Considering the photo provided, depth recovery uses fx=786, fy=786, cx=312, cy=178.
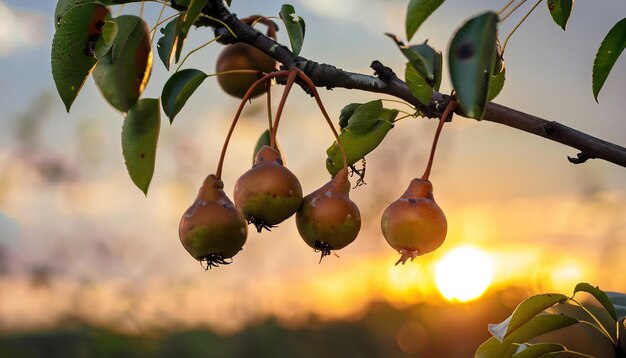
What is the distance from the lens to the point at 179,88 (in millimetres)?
958

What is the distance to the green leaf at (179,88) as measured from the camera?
0.94 meters

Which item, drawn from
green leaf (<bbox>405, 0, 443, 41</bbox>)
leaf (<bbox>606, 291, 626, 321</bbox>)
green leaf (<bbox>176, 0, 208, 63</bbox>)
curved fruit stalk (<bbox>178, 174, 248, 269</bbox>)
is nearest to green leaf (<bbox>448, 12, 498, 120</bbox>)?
green leaf (<bbox>405, 0, 443, 41</bbox>)

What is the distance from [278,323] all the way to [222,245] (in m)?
3.17

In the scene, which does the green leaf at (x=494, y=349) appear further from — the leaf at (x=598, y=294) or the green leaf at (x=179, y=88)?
the green leaf at (x=179, y=88)

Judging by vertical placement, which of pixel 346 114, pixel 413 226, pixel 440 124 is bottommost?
pixel 413 226

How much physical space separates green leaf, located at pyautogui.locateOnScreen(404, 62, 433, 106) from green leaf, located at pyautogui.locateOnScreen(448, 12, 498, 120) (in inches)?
11.8

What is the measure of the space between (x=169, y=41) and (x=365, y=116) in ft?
1.07

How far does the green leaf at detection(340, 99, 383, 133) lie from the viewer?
43.0 inches

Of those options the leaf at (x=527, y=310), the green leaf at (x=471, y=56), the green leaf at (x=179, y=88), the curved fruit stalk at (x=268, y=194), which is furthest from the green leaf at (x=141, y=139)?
the leaf at (x=527, y=310)

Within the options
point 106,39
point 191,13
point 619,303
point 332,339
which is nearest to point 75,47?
point 106,39

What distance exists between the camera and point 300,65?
1.02m

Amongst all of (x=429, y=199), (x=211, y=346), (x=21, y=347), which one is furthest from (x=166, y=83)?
(x=21, y=347)

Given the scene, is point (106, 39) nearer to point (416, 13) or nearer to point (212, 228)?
point (212, 228)

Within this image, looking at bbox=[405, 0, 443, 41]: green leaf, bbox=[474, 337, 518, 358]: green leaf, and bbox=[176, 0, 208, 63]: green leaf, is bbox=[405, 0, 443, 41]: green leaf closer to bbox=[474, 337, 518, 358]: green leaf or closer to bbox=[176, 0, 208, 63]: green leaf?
bbox=[176, 0, 208, 63]: green leaf
